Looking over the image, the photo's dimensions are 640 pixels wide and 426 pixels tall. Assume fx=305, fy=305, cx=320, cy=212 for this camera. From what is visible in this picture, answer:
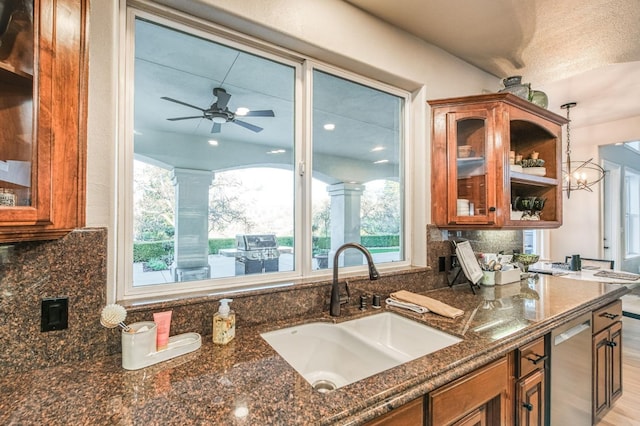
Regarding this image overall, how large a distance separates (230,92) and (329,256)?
1174 millimetres

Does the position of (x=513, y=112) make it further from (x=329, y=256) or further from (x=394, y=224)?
(x=329, y=256)

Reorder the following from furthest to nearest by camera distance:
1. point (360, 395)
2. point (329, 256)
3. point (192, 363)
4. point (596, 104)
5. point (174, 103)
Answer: point (596, 104) < point (329, 256) < point (174, 103) < point (192, 363) < point (360, 395)

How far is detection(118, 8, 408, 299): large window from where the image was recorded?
1339 mm

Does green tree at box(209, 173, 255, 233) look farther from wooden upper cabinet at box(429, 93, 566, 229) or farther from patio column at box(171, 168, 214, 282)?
wooden upper cabinet at box(429, 93, 566, 229)

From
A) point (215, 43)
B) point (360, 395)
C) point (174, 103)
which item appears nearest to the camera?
point (360, 395)

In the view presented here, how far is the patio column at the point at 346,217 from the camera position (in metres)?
1.92

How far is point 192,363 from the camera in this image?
1.01m

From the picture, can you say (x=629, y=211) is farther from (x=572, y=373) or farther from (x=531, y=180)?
(x=572, y=373)

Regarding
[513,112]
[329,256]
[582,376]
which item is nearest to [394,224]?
[329,256]

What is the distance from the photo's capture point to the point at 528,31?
192cm

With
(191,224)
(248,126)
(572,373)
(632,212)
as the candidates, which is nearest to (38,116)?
(191,224)

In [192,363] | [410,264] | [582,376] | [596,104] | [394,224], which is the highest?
[596,104]

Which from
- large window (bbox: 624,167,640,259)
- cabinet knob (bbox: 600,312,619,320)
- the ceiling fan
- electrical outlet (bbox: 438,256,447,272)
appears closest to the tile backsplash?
the ceiling fan

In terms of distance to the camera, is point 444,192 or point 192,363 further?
point 444,192
